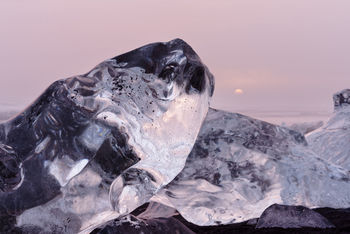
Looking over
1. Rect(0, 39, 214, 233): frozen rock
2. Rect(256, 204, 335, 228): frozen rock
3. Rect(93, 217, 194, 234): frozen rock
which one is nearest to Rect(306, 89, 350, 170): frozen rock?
Rect(256, 204, 335, 228): frozen rock

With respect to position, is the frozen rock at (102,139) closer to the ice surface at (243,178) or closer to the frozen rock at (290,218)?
the ice surface at (243,178)

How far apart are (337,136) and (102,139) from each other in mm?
2202

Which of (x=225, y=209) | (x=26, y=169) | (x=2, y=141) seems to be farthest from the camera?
(x=225, y=209)

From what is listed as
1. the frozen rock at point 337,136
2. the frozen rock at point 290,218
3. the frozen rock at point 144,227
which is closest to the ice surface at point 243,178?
the frozen rock at point 290,218

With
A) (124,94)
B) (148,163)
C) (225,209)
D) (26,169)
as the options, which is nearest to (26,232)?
(26,169)

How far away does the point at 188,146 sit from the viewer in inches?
73.9

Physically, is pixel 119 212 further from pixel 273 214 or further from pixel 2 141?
pixel 273 214

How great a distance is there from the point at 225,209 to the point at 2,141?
1.06 meters

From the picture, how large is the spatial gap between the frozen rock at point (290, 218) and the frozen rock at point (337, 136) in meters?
0.93

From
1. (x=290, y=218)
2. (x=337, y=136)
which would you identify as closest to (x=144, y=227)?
(x=290, y=218)

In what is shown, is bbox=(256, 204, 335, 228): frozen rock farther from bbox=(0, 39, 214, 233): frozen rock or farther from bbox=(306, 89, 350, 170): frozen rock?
bbox=(306, 89, 350, 170): frozen rock

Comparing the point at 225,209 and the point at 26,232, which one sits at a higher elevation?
the point at 26,232

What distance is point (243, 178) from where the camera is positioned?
7.52 feet

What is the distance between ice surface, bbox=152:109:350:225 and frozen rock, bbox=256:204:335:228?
0.11 ft
